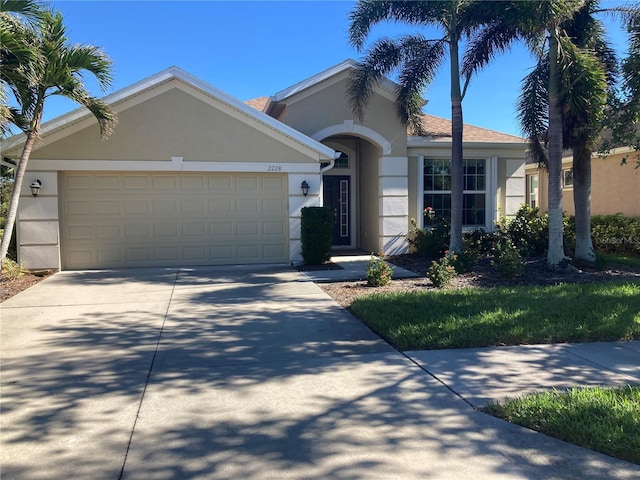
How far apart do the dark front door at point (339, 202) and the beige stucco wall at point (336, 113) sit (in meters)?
2.35

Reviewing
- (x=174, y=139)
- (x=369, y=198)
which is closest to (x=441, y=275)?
(x=369, y=198)

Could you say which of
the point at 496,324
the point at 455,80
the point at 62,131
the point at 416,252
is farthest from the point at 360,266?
the point at 62,131

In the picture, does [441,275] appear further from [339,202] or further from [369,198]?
[339,202]

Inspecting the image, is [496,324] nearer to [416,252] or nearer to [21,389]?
[21,389]

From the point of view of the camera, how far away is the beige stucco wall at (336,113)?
13.5 metres

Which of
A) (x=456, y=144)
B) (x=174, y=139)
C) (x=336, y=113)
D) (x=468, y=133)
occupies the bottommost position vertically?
(x=456, y=144)

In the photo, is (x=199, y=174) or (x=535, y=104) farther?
(x=199, y=174)

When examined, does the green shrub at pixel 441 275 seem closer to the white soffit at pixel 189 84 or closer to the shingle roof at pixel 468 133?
the white soffit at pixel 189 84

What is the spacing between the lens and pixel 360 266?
11953 millimetres

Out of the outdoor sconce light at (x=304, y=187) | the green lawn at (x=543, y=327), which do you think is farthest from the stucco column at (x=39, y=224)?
the green lawn at (x=543, y=327)

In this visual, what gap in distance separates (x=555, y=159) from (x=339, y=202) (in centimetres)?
701

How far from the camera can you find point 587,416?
3756 millimetres

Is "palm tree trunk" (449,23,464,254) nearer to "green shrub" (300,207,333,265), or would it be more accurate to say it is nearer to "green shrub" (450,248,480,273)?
"green shrub" (450,248,480,273)

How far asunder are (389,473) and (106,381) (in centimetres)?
301
